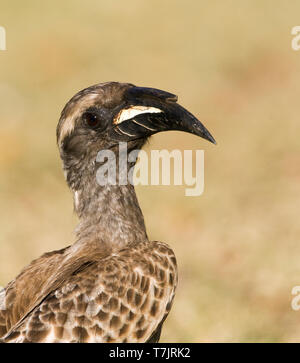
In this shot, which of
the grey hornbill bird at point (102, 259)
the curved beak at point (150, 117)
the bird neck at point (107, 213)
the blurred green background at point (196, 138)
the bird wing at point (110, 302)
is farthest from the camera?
the blurred green background at point (196, 138)

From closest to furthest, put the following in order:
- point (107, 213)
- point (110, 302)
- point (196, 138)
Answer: point (110, 302), point (107, 213), point (196, 138)

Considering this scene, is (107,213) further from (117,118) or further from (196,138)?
(196,138)

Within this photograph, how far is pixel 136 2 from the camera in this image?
25.4 m

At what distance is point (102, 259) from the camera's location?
700 centimetres

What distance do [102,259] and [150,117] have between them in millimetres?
1164

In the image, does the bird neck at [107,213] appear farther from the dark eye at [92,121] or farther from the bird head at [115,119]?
the dark eye at [92,121]

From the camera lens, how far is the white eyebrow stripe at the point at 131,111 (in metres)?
7.25

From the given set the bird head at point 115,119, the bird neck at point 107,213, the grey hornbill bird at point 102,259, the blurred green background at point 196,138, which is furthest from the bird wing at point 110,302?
the blurred green background at point 196,138

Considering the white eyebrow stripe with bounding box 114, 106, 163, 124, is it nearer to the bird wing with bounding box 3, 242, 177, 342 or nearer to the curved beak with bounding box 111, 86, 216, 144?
the curved beak with bounding box 111, 86, 216, 144

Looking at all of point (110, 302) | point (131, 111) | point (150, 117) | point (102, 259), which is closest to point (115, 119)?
point (131, 111)

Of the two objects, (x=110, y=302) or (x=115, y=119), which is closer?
(x=110, y=302)

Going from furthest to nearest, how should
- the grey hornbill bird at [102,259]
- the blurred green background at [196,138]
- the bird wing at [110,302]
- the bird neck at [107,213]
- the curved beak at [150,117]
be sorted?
1. the blurred green background at [196,138]
2. the bird neck at [107,213]
3. the curved beak at [150,117]
4. the grey hornbill bird at [102,259]
5. the bird wing at [110,302]

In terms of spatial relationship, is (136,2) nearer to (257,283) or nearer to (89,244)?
(257,283)

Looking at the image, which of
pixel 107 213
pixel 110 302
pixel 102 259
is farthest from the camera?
pixel 107 213
